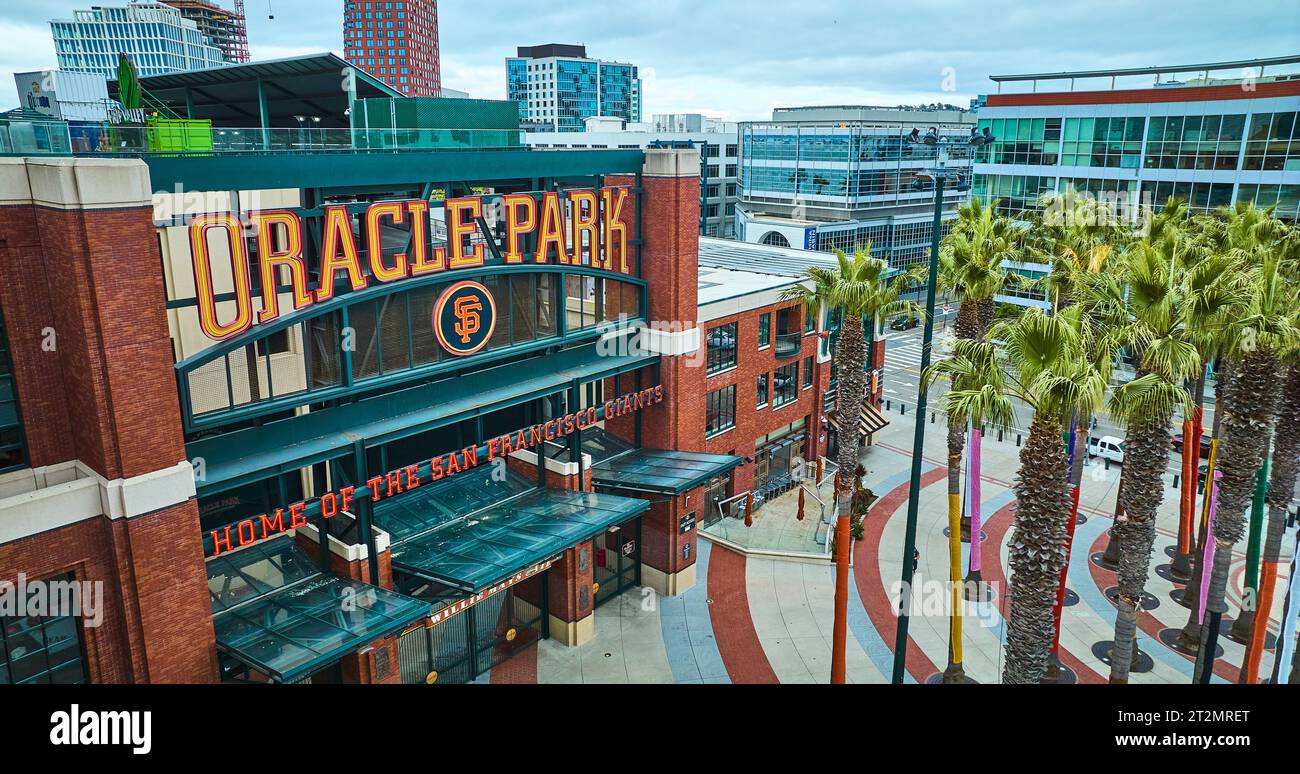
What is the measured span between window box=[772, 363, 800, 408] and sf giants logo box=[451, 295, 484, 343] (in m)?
19.6

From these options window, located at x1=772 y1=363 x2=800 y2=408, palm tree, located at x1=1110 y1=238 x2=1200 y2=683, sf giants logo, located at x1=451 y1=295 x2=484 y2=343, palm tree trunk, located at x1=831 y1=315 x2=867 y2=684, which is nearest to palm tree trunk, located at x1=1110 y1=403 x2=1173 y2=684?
palm tree, located at x1=1110 y1=238 x2=1200 y2=683

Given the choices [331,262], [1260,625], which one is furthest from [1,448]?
[1260,625]

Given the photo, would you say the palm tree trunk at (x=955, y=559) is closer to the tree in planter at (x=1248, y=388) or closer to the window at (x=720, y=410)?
the tree in planter at (x=1248, y=388)

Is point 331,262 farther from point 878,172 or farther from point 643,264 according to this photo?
point 878,172

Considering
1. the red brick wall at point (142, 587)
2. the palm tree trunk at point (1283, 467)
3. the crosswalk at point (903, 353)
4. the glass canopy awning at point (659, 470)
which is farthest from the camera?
the crosswalk at point (903, 353)

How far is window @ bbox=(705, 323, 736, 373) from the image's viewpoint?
120 ft

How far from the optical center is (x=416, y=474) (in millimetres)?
24844

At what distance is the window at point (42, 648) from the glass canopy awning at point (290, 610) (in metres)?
2.90

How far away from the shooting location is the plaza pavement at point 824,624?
29.0m

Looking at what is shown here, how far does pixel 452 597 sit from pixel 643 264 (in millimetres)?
14068

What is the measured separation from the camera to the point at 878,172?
9375 centimetres

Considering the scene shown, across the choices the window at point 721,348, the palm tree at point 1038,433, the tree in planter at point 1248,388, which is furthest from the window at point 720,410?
the tree in planter at point 1248,388

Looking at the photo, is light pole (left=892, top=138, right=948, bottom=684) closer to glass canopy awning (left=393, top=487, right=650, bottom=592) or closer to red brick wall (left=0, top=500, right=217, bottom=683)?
glass canopy awning (left=393, top=487, right=650, bottom=592)

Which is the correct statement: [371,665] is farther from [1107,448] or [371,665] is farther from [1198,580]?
[1107,448]
